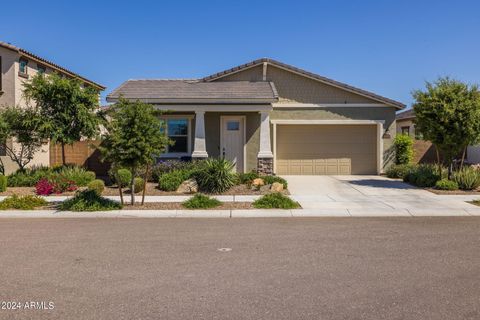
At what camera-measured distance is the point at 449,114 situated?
47.1 feet

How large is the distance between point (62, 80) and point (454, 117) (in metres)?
14.8

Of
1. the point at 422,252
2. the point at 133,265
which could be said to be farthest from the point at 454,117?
the point at 133,265

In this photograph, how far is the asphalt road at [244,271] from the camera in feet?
14.8

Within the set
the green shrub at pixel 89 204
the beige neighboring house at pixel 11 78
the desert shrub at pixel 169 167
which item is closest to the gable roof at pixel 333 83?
the desert shrub at pixel 169 167

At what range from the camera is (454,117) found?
1440cm

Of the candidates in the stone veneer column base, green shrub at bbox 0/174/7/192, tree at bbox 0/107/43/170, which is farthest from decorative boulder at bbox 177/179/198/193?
tree at bbox 0/107/43/170

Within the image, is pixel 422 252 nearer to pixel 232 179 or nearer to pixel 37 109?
A: pixel 232 179

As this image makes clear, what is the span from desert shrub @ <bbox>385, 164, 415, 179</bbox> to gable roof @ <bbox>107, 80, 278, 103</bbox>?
6.46 metres

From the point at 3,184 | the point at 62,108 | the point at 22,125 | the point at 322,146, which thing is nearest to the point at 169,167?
the point at 62,108

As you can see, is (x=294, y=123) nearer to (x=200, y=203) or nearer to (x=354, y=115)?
(x=354, y=115)

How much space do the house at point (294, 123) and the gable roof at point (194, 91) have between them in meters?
0.05

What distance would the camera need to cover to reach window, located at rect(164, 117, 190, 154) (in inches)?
747

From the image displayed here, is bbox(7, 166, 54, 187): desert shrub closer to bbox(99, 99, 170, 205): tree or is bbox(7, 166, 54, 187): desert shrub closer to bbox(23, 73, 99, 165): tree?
bbox(23, 73, 99, 165): tree

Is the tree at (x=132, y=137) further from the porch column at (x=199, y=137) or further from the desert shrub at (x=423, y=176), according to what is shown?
the desert shrub at (x=423, y=176)
